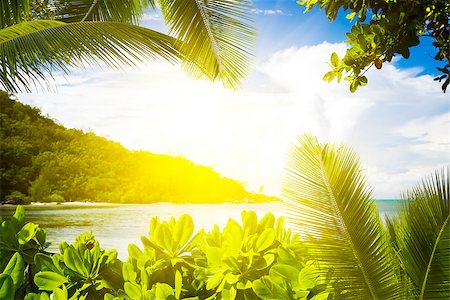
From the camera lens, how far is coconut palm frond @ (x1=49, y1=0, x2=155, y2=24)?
535 centimetres

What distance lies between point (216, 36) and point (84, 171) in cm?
1586

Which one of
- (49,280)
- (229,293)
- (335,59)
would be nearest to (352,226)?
(229,293)

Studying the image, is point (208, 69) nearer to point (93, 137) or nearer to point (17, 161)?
point (17, 161)

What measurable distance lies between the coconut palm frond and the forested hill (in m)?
12.0

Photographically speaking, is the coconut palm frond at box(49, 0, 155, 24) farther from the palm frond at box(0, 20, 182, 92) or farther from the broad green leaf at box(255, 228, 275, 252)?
the broad green leaf at box(255, 228, 275, 252)

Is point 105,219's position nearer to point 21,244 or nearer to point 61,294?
point 21,244

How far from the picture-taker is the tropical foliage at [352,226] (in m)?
1.19

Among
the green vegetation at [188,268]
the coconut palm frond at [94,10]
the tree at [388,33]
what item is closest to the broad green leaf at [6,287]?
the green vegetation at [188,268]

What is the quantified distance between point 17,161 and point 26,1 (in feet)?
48.2

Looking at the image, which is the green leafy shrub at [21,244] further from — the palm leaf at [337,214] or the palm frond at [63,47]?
the palm frond at [63,47]

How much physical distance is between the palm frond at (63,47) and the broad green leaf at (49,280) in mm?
1598

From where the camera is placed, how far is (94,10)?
545 cm

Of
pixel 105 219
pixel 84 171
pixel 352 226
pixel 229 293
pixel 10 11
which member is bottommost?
pixel 105 219

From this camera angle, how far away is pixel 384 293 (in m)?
1.22
